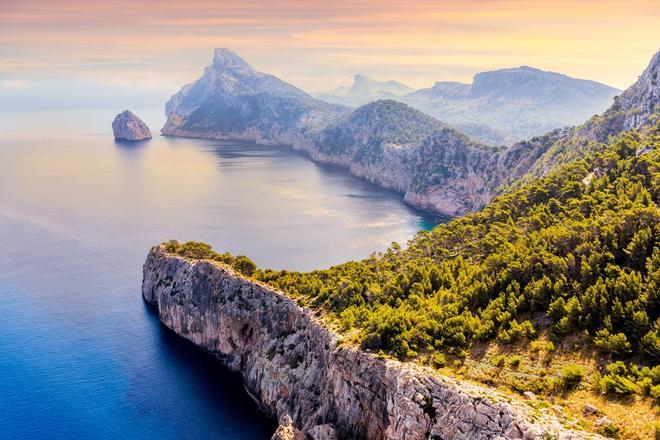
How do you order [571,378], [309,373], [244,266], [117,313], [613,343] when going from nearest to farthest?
[571,378] < [613,343] < [309,373] < [244,266] < [117,313]

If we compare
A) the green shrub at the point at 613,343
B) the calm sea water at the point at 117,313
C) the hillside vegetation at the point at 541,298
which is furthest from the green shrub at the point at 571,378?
the calm sea water at the point at 117,313

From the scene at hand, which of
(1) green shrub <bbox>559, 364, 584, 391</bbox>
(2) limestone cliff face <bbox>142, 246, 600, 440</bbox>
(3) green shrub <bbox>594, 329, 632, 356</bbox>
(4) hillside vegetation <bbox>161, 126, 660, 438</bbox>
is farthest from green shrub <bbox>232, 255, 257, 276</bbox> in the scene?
(3) green shrub <bbox>594, 329, 632, 356</bbox>

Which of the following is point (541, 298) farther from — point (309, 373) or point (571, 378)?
point (309, 373)

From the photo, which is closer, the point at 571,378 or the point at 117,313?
the point at 571,378

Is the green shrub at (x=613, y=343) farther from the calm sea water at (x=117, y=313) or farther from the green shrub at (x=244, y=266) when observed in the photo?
the green shrub at (x=244, y=266)

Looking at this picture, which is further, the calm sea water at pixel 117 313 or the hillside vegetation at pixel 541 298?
the calm sea water at pixel 117 313

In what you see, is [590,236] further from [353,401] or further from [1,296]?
[1,296]

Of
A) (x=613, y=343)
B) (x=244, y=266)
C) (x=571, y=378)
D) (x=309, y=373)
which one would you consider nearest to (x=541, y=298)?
(x=613, y=343)

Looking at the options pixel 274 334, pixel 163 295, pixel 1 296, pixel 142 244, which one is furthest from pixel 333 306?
pixel 142 244
